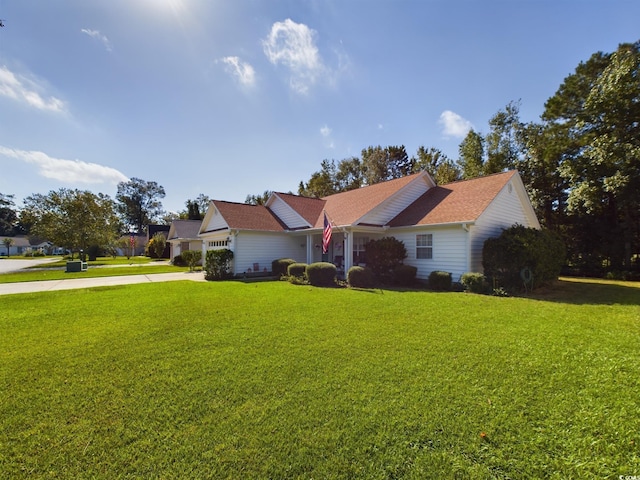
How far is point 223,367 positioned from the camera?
14.9ft

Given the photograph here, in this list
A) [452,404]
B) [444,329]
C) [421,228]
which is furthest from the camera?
[421,228]

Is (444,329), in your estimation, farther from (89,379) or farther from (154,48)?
(154,48)

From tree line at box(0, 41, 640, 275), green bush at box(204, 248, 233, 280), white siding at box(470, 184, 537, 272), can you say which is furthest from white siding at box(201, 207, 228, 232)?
tree line at box(0, 41, 640, 275)

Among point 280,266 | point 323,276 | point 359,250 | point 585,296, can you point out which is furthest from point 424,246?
point 280,266

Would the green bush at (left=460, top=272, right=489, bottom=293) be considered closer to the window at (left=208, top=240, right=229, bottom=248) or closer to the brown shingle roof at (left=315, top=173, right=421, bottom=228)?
the brown shingle roof at (left=315, top=173, right=421, bottom=228)

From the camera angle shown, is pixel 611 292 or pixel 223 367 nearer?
pixel 223 367

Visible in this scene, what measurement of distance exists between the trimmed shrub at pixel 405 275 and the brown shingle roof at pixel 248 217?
340 inches

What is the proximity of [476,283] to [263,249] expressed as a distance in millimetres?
12508

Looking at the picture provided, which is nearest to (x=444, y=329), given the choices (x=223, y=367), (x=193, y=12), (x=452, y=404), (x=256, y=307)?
(x=452, y=404)

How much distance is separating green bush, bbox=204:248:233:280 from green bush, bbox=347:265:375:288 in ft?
25.7

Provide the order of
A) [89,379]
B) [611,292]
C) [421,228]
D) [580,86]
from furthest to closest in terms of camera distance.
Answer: [580,86] → [421,228] → [611,292] → [89,379]

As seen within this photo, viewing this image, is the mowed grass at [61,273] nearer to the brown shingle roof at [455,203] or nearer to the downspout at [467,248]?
the brown shingle roof at [455,203]

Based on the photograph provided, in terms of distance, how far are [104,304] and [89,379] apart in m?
6.21

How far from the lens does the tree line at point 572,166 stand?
16.6 m
